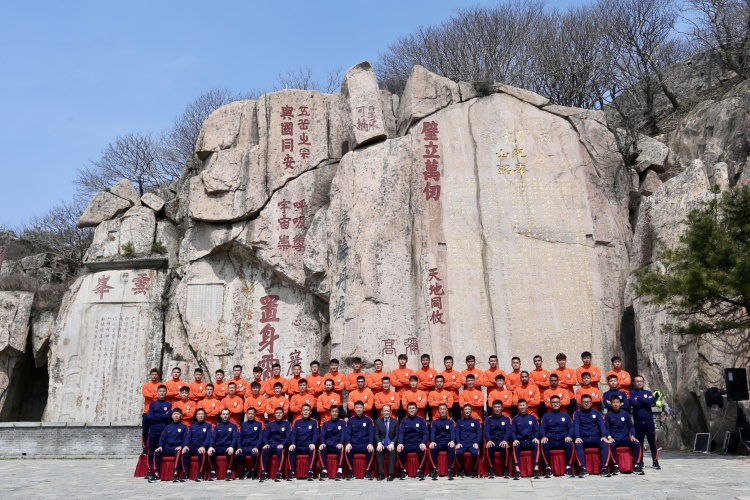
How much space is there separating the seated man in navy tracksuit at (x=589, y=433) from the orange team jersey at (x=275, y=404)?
136 inches

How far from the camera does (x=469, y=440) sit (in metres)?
8.08

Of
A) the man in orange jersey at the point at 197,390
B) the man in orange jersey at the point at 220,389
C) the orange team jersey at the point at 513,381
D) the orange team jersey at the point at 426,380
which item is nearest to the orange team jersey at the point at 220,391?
the man in orange jersey at the point at 220,389

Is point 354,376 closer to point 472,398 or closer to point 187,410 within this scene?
point 472,398

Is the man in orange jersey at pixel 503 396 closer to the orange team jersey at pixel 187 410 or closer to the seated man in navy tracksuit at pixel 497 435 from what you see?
the seated man in navy tracksuit at pixel 497 435

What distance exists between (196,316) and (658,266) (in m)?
7.61

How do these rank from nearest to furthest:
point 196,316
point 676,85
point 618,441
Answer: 1. point 618,441
2. point 196,316
3. point 676,85

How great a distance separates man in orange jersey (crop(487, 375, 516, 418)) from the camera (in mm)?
8453

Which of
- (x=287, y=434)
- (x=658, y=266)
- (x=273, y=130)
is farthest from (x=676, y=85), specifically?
(x=287, y=434)

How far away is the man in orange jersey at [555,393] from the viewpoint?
857 centimetres

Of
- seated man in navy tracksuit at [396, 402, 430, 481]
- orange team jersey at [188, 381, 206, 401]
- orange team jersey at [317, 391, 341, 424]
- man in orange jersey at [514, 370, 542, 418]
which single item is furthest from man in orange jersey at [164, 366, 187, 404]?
man in orange jersey at [514, 370, 542, 418]

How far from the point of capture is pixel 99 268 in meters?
13.6

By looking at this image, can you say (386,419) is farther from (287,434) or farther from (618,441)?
(618,441)

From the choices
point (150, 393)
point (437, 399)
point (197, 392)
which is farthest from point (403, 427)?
point (150, 393)

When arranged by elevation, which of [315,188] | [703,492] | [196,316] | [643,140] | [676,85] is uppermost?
[676,85]
